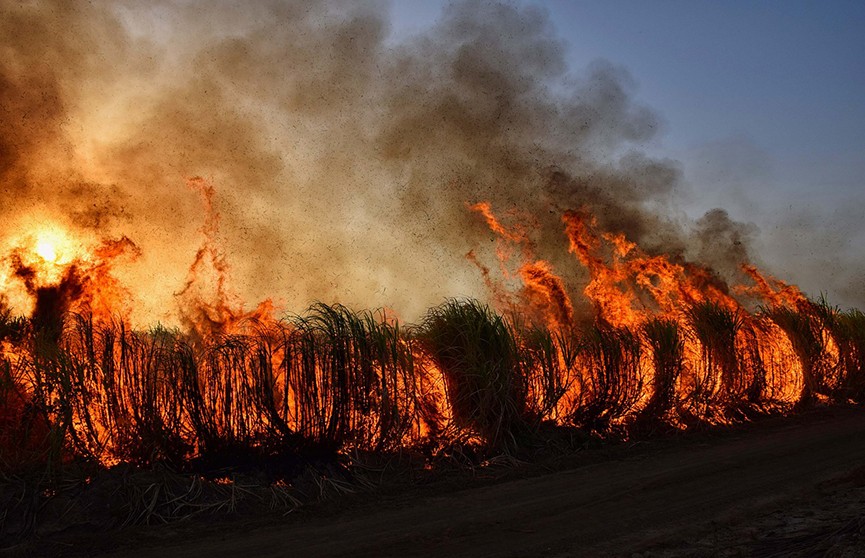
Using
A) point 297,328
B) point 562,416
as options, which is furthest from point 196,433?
point 562,416

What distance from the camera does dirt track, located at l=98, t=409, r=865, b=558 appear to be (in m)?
5.50

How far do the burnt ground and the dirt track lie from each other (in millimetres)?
12

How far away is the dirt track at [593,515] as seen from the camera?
550 centimetres

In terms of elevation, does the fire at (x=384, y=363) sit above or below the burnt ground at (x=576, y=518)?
above

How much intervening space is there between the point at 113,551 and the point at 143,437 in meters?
1.74

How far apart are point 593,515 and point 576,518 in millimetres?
192

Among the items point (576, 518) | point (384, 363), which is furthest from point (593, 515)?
point (384, 363)

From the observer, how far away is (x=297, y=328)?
8.12 metres

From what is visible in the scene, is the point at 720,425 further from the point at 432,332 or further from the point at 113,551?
the point at 113,551

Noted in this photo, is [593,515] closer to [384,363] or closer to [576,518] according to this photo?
[576,518]

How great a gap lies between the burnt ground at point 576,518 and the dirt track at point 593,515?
0.01 m

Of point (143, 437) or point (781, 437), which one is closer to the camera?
point (143, 437)

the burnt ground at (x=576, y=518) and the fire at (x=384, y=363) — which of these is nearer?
the burnt ground at (x=576, y=518)

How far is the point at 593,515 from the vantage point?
6.34 meters
